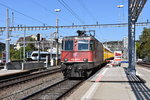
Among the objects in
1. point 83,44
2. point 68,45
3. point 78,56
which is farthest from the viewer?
point 68,45

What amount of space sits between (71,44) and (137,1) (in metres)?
5.22

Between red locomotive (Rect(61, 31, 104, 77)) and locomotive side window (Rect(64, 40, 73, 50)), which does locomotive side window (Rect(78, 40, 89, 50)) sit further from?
locomotive side window (Rect(64, 40, 73, 50))

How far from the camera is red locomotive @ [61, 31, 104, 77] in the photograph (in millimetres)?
16266

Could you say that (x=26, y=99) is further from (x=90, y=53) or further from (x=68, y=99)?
(x=90, y=53)

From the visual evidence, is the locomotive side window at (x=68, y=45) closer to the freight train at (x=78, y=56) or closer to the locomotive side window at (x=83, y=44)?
the freight train at (x=78, y=56)

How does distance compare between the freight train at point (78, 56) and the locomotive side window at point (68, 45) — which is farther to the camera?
the locomotive side window at point (68, 45)

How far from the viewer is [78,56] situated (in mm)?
16469

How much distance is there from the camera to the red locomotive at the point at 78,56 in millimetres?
16266

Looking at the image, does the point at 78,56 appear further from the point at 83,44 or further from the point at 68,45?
the point at 68,45

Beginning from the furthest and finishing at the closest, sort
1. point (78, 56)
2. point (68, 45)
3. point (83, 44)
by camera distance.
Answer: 1. point (68, 45)
2. point (83, 44)
3. point (78, 56)

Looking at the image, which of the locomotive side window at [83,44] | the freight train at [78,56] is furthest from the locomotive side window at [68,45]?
the locomotive side window at [83,44]

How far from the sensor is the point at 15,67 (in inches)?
1011

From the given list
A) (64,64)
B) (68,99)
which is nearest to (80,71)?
(64,64)

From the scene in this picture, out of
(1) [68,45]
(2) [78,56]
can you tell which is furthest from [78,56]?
(1) [68,45]
